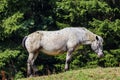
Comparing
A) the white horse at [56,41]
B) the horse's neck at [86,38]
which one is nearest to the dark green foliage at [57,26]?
the white horse at [56,41]

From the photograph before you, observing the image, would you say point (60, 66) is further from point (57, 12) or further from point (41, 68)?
point (57, 12)

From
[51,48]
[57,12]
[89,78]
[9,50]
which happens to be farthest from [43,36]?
[57,12]

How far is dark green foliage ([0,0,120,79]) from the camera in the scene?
17281 millimetres

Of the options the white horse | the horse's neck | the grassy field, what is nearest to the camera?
the grassy field

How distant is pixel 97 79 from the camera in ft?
34.7

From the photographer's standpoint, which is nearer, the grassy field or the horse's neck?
the grassy field

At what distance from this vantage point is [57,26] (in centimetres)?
1841

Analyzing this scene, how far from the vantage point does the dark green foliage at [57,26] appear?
56.7ft

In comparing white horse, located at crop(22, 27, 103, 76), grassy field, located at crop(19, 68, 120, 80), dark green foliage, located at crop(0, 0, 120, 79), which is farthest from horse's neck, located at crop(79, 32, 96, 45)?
dark green foliage, located at crop(0, 0, 120, 79)

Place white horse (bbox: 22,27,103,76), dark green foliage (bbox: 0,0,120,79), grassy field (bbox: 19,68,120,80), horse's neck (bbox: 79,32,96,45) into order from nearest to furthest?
grassy field (bbox: 19,68,120,80), white horse (bbox: 22,27,103,76), horse's neck (bbox: 79,32,96,45), dark green foliage (bbox: 0,0,120,79)

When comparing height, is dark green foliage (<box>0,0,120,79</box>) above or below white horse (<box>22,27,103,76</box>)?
below

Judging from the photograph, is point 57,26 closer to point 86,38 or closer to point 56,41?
point 86,38

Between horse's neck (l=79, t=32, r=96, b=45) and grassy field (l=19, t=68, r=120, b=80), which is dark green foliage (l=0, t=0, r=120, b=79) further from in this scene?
grassy field (l=19, t=68, r=120, b=80)

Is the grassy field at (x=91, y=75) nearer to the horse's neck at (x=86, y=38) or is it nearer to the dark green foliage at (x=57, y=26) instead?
the horse's neck at (x=86, y=38)
